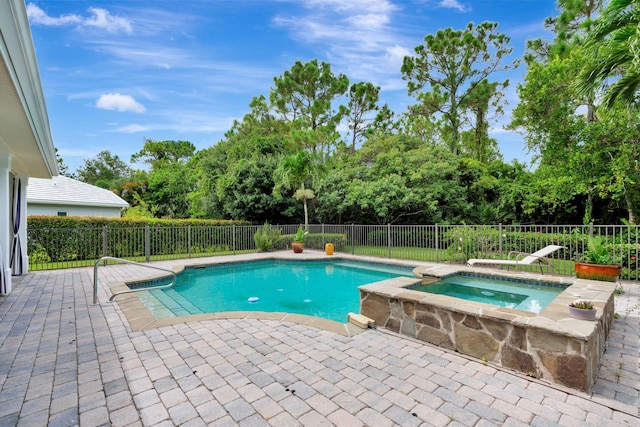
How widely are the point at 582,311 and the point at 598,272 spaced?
332 centimetres

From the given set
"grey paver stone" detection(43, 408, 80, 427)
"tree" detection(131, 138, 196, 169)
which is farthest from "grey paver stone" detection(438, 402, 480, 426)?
"tree" detection(131, 138, 196, 169)

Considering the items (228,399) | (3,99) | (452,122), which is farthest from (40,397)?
(452,122)

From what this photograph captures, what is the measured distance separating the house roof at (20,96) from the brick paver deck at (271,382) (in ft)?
8.97

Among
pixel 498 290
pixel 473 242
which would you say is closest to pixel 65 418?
pixel 498 290

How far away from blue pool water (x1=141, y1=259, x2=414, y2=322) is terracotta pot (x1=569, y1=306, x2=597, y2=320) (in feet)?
11.2

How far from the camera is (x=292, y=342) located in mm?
3432

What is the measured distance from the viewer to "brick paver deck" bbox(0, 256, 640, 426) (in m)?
→ 2.08

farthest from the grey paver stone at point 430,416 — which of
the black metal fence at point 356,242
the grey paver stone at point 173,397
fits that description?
the black metal fence at point 356,242

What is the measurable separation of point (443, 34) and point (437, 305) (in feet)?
70.0

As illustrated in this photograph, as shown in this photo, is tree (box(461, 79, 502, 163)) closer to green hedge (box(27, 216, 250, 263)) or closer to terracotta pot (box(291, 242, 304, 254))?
terracotta pot (box(291, 242, 304, 254))

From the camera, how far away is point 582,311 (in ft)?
9.29

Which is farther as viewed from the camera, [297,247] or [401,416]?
[297,247]

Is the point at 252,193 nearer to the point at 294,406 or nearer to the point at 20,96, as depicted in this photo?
the point at 20,96

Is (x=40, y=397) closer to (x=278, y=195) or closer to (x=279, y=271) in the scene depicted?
(x=279, y=271)
